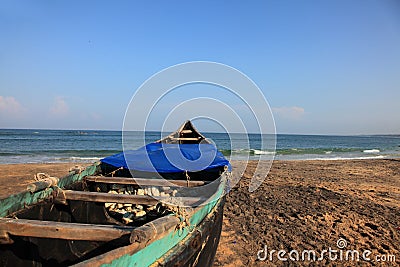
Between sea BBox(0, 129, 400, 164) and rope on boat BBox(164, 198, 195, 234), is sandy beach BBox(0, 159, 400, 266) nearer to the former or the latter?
rope on boat BBox(164, 198, 195, 234)

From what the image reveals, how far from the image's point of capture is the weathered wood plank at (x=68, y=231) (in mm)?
2281

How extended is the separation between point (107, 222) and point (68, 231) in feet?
6.27

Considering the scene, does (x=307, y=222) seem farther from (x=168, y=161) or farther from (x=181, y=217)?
(x=181, y=217)

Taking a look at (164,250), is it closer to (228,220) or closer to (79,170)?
(79,170)

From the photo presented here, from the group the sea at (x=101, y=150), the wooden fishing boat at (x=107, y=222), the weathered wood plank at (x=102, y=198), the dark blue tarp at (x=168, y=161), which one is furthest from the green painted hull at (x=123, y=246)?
the sea at (x=101, y=150)

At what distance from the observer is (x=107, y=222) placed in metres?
4.15

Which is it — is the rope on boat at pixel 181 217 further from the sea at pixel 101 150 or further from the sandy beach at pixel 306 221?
the sea at pixel 101 150

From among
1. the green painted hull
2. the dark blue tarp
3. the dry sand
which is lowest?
the dry sand

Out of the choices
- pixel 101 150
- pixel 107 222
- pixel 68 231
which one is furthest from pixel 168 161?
pixel 101 150

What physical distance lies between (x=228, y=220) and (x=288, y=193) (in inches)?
124

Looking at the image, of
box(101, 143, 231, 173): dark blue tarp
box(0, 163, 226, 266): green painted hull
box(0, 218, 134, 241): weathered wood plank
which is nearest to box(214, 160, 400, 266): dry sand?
box(101, 143, 231, 173): dark blue tarp

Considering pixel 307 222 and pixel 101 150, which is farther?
pixel 101 150

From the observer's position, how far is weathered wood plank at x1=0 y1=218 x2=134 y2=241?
89.8 inches

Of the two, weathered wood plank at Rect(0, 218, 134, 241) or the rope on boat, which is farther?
the rope on boat
